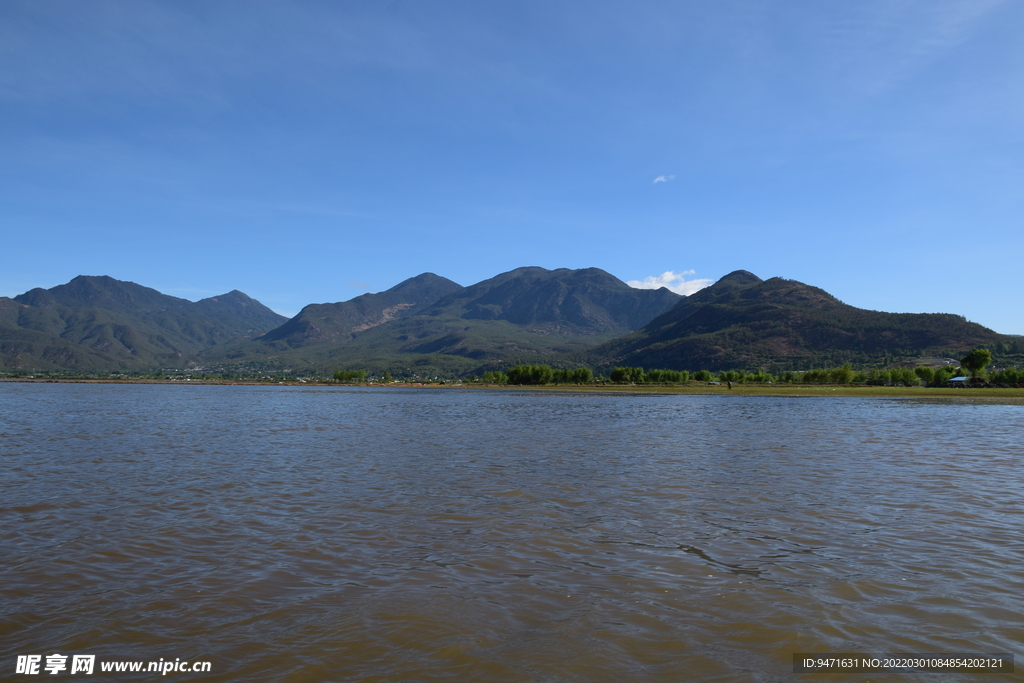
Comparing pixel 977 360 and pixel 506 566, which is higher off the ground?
pixel 977 360

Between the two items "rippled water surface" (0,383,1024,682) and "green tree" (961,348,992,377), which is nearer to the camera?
"rippled water surface" (0,383,1024,682)

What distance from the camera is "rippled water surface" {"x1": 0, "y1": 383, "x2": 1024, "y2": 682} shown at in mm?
8648

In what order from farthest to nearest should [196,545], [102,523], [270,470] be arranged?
1. [270,470]
2. [102,523]
3. [196,545]

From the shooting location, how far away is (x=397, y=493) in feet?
66.5

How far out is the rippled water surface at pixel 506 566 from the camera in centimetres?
865

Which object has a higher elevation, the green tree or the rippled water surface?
the green tree

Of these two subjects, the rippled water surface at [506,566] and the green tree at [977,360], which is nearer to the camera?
the rippled water surface at [506,566]

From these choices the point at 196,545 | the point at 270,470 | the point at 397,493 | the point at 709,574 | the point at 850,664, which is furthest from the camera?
the point at 270,470

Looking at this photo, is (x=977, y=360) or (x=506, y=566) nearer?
(x=506, y=566)

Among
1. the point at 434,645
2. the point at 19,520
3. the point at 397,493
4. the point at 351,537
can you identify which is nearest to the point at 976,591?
the point at 434,645

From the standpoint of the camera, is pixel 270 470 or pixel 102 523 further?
pixel 270 470

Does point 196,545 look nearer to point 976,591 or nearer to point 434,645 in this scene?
point 434,645

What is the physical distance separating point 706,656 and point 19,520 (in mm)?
18328

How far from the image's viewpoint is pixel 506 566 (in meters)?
12.5
